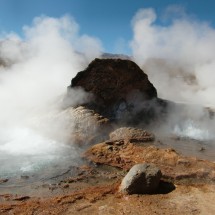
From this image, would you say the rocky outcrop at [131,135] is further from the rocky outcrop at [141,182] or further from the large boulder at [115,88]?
the rocky outcrop at [141,182]

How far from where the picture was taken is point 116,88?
18.4 meters

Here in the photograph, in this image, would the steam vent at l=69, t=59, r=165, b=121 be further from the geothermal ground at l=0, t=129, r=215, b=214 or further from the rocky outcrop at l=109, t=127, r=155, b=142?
the geothermal ground at l=0, t=129, r=215, b=214

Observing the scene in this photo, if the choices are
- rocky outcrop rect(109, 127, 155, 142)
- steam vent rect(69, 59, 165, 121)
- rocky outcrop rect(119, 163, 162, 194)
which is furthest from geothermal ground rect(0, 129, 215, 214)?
steam vent rect(69, 59, 165, 121)

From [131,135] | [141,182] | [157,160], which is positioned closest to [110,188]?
[141,182]

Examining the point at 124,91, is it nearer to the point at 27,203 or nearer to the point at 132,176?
the point at 132,176

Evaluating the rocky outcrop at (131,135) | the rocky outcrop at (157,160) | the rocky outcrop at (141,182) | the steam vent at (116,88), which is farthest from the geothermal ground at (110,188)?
the steam vent at (116,88)

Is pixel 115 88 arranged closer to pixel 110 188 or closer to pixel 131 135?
pixel 131 135

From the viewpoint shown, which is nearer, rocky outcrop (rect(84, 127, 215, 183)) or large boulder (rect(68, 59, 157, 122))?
rocky outcrop (rect(84, 127, 215, 183))

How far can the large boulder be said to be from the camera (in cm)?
1792

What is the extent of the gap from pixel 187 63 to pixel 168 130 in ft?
104

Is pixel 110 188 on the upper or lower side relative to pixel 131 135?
lower

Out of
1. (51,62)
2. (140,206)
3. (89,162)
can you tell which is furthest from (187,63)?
(140,206)

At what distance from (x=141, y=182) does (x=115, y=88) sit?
9.41 meters

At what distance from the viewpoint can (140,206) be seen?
860cm
